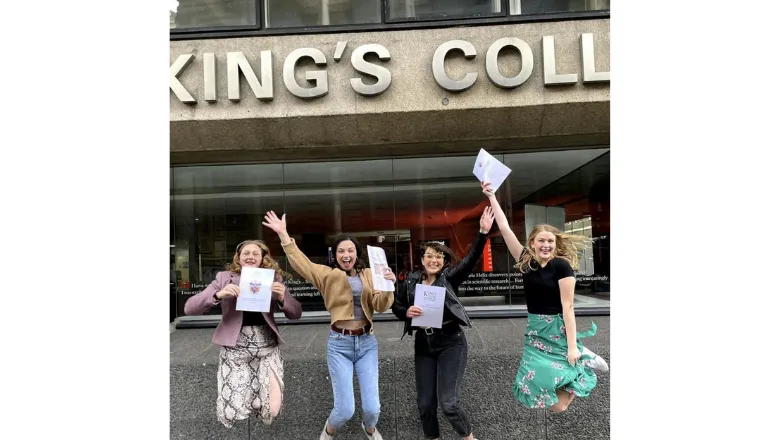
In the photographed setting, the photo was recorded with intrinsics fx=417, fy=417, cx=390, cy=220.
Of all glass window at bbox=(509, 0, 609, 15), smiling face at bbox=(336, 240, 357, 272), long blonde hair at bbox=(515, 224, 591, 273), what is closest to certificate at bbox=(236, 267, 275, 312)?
smiling face at bbox=(336, 240, 357, 272)

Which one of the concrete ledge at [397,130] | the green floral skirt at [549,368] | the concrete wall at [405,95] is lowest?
Answer: the green floral skirt at [549,368]

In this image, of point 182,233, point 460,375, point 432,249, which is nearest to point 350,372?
point 460,375

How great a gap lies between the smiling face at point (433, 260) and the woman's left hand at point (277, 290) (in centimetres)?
134

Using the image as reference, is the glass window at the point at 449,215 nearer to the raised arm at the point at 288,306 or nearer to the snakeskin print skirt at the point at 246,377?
the raised arm at the point at 288,306

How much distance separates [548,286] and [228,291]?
281 cm

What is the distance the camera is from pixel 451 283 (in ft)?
12.8

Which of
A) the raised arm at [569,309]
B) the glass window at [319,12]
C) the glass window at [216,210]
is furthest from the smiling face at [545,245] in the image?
the glass window at [216,210]

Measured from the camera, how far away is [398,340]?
592 cm

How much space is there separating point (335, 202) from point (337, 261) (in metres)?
3.69

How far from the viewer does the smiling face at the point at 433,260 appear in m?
3.87

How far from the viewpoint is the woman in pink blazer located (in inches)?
149

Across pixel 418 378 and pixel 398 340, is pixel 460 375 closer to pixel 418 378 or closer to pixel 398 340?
pixel 418 378

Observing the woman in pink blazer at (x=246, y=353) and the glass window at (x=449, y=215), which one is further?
the glass window at (x=449, y=215)

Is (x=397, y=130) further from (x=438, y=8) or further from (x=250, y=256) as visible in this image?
(x=250, y=256)
